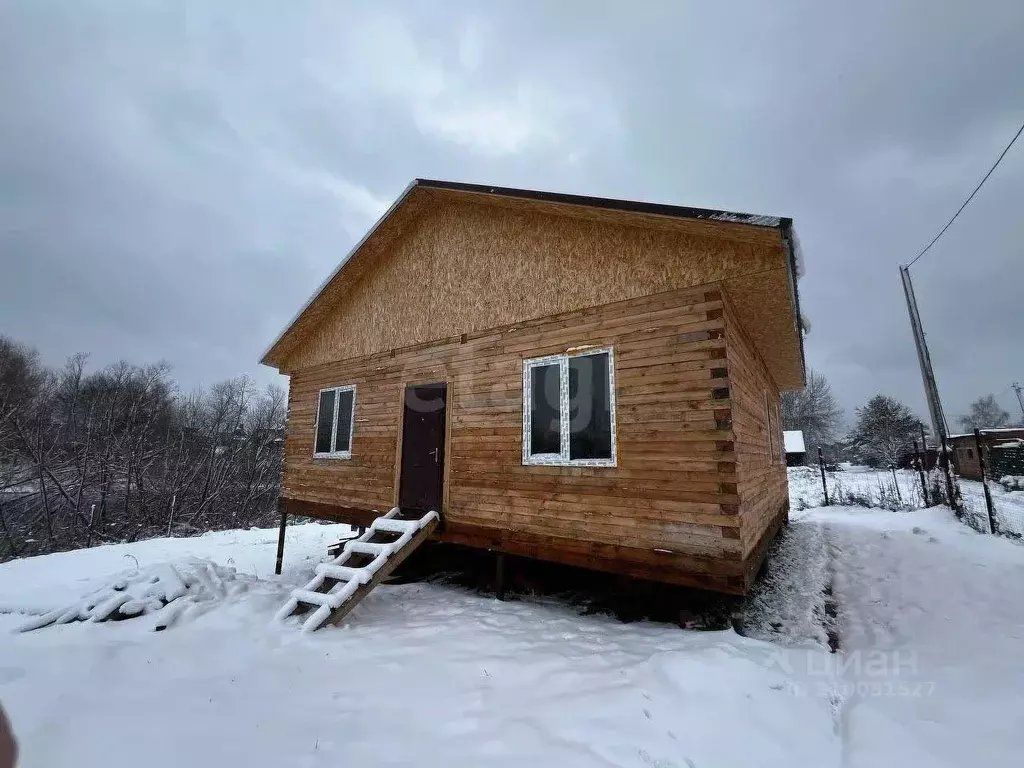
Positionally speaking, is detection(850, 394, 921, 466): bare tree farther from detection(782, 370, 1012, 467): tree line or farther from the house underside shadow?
the house underside shadow

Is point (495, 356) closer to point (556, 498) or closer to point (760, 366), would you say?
point (556, 498)

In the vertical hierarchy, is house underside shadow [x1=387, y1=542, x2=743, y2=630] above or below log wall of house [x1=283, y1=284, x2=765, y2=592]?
below

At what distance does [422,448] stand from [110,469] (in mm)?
18853

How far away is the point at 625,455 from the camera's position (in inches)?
233

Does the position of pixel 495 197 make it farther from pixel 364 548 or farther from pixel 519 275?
pixel 364 548

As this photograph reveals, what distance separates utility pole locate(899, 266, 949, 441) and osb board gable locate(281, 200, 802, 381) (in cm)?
904

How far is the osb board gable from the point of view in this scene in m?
5.85

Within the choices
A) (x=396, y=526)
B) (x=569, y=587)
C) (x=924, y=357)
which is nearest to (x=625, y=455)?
(x=569, y=587)

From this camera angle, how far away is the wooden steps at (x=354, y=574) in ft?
17.8

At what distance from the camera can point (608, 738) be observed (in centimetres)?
321

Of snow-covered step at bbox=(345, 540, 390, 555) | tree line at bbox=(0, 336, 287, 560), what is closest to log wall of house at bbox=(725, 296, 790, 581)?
snow-covered step at bbox=(345, 540, 390, 555)

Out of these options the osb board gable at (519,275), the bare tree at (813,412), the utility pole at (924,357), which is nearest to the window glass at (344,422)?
the osb board gable at (519,275)

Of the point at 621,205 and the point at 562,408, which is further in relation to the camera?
the point at 562,408

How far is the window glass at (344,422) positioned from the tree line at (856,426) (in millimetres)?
22077
